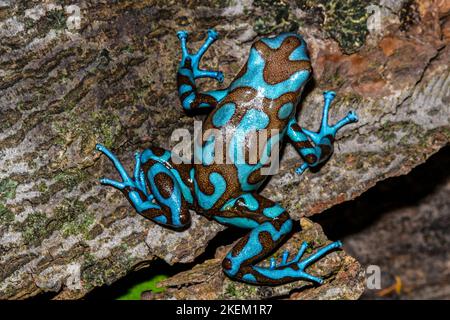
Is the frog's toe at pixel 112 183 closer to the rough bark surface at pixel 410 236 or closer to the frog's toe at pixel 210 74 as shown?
the frog's toe at pixel 210 74

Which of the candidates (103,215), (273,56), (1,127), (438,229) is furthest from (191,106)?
(438,229)

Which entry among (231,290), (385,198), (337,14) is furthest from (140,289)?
(337,14)

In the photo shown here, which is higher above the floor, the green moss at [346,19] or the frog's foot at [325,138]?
the green moss at [346,19]

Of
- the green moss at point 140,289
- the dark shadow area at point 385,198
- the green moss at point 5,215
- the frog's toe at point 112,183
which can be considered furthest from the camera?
the dark shadow area at point 385,198

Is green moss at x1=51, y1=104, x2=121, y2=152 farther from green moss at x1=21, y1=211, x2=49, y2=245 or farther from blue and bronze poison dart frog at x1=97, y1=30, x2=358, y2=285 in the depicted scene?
green moss at x1=21, y1=211, x2=49, y2=245

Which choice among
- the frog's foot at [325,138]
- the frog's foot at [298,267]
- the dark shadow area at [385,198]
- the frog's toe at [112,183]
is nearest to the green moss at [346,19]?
the frog's foot at [325,138]

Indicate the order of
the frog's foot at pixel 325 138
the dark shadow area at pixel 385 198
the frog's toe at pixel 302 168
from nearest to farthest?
the frog's foot at pixel 325 138 < the frog's toe at pixel 302 168 < the dark shadow area at pixel 385 198
